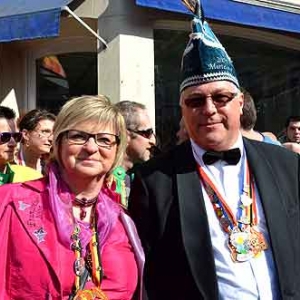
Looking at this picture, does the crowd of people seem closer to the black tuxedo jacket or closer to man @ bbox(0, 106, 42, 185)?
the black tuxedo jacket

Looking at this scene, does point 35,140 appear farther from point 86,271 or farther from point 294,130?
point 294,130

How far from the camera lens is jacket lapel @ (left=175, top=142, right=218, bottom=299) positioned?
7.66 ft

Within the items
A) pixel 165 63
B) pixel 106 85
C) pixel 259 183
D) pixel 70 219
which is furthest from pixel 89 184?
pixel 165 63

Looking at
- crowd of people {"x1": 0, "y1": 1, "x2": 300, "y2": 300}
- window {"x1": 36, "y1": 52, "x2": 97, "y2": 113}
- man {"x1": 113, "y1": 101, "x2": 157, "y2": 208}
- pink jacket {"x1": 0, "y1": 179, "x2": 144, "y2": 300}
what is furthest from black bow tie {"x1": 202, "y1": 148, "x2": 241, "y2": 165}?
window {"x1": 36, "y1": 52, "x2": 97, "y2": 113}

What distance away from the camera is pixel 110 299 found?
243 cm

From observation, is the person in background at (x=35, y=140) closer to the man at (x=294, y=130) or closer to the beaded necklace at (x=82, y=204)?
the beaded necklace at (x=82, y=204)

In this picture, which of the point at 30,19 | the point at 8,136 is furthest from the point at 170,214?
the point at 30,19

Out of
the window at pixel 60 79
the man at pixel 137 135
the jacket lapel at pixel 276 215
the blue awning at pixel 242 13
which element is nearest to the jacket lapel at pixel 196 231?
the jacket lapel at pixel 276 215

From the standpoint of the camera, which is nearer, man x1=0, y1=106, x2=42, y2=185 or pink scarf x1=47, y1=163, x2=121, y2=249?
pink scarf x1=47, y1=163, x2=121, y2=249

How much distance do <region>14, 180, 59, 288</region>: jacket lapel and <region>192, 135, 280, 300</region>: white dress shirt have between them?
1.98ft

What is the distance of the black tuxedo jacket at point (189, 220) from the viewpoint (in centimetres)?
236

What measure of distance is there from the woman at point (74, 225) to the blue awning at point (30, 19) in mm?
4480

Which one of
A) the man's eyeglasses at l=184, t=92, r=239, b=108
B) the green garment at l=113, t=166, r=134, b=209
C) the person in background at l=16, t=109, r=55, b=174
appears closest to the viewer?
the man's eyeglasses at l=184, t=92, r=239, b=108

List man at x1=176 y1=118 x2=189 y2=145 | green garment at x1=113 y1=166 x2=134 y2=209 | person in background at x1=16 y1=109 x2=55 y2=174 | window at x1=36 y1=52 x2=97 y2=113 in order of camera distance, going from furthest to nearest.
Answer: window at x1=36 y1=52 x2=97 y2=113, person in background at x1=16 y1=109 x2=55 y2=174, man at x1=176 y1=118 x2=189 y2=145, green garment at x1=113 y1=166 x2=134 y2=209
